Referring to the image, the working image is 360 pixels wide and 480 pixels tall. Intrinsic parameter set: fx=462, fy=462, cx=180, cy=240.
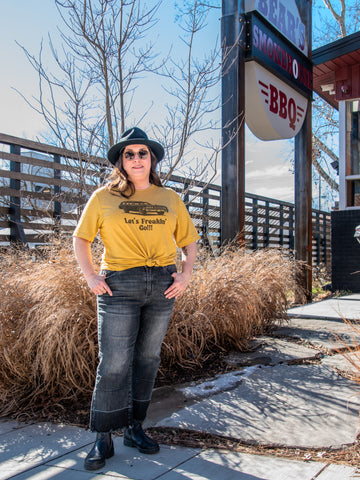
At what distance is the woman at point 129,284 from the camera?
91.8 inches

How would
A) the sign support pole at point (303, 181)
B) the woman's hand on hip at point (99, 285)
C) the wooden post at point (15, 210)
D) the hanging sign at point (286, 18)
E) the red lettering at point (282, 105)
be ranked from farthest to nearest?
the sign support pole at point (303, 181) < the red lettering at point (282, 105) < the hanging sign at point (286, 18) < the wooden post at point (15, 210) < the woman's hand on hip at point (99, 285)

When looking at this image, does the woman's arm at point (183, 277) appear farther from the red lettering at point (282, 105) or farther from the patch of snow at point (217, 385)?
the red lettering at point (282, 105)

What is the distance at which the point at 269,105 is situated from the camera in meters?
6.56

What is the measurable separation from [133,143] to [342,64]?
825 cm

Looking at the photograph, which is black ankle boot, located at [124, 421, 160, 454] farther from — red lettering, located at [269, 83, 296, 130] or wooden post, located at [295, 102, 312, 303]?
wooden post, located at [295, 102, 312, 303]

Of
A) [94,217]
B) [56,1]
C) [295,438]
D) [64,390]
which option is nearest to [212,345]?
[64,390]

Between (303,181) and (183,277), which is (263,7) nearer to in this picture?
(303,181)

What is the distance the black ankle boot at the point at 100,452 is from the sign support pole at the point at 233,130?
3705 mm

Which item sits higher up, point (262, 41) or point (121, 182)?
point (262, 41)

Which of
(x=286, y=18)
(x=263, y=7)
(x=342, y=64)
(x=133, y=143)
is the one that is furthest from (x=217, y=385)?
(x=342, y=64)

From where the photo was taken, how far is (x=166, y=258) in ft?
8.13

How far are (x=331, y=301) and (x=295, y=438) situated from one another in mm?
5154

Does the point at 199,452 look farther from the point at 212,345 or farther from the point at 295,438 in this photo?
the point at 212,345

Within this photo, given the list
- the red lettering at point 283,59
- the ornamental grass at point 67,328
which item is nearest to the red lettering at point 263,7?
the red lettering at point 283,59
